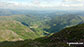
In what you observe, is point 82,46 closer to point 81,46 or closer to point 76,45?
point 81,46

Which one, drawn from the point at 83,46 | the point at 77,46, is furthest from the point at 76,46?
the point at 83,46

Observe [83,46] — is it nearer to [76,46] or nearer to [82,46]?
[82,46]

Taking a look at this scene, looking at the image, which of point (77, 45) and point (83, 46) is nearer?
point (83, 46)

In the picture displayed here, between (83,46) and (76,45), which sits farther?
(76,45)

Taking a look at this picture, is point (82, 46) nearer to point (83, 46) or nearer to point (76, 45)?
point (83, 46)

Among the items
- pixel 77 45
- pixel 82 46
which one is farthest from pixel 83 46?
pixel 77 45

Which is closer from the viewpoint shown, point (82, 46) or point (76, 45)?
point (82, 46)

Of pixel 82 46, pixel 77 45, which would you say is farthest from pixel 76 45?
pixel 82 46
